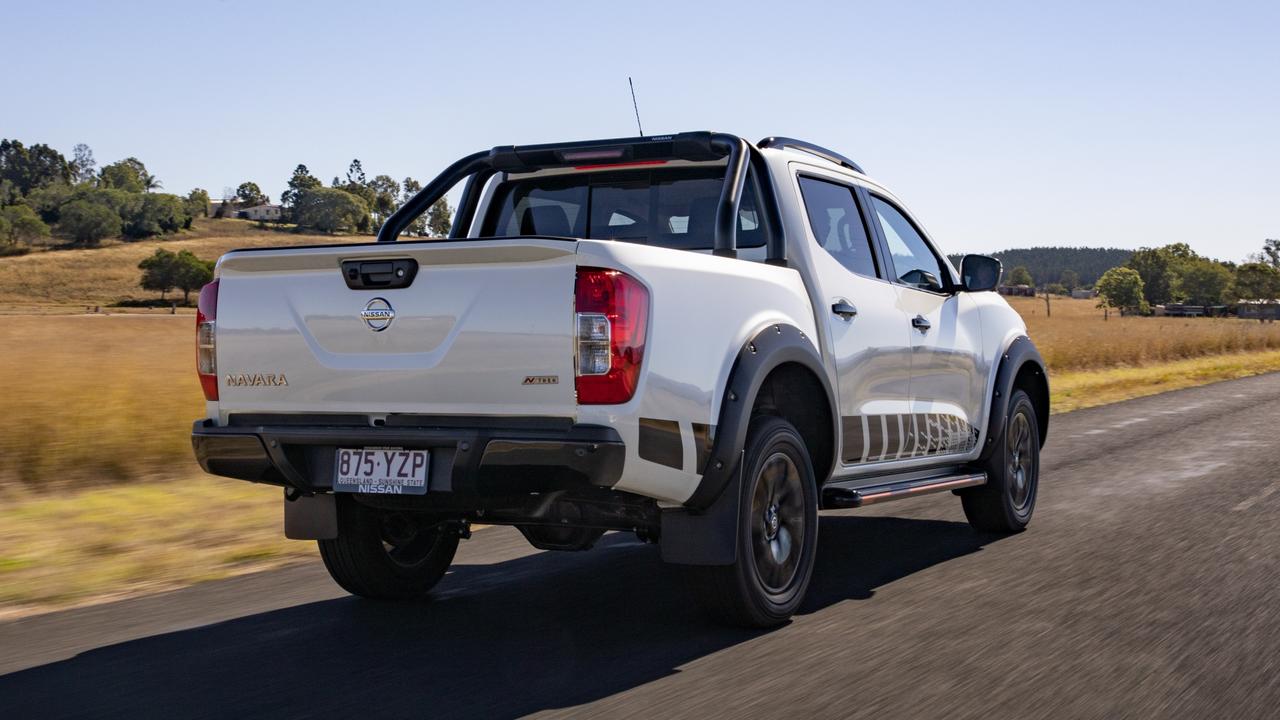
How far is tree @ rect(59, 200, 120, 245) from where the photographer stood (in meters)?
129

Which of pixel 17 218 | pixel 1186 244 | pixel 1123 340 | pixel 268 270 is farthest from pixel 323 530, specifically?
pixel 1186 244

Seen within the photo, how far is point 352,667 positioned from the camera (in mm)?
4414

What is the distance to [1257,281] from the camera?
458ft

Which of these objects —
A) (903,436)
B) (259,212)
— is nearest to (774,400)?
(903,436)

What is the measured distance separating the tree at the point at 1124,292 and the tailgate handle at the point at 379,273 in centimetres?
14077

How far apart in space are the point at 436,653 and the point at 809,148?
122 inches

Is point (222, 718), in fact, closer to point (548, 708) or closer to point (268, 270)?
point (548, 708)

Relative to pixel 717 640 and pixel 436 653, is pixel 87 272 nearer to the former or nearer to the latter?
pixel 436 653

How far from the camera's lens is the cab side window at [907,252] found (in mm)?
6594

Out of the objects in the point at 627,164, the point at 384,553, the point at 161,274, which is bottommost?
the point at 384,553

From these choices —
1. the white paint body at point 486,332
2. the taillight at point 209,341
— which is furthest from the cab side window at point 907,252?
the taillight at point 209,341

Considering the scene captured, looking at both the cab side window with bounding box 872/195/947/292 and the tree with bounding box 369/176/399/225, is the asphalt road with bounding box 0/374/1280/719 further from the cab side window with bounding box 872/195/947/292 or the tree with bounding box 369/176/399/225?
the tree with bounding box 369/176/399/225

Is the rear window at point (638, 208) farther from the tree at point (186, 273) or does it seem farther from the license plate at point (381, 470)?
the tree at point (186, 273)

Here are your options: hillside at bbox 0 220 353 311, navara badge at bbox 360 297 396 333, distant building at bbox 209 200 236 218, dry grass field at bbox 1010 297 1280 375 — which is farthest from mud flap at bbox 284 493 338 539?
distant building at bbox 209 200 236 218
